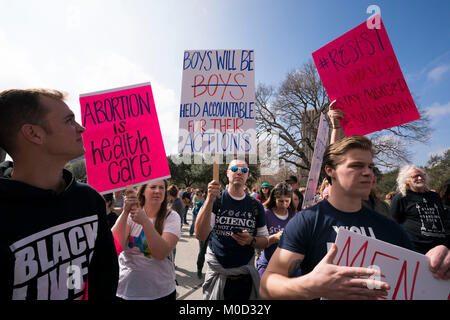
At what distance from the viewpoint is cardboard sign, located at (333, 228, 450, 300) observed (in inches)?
49.8

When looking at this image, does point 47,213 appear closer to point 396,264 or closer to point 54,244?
point 54,244

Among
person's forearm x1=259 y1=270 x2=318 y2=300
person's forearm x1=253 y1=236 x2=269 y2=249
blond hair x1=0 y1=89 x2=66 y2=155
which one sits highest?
blond hair x1=0 y1=89 x2=66 y2=155

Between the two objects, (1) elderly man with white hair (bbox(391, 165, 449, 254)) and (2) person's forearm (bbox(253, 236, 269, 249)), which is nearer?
(2) person's forearm (bbox(253, 236, 269, 249))

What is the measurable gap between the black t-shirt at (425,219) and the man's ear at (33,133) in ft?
15.9

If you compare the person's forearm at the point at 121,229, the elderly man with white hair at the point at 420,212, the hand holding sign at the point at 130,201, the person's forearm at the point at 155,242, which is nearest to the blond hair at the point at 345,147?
the person's forearm at the point at 155,242

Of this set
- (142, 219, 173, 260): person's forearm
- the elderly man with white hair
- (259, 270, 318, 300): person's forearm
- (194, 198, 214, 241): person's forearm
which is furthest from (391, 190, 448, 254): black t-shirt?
(142, 219, 173, 260): person's forearm

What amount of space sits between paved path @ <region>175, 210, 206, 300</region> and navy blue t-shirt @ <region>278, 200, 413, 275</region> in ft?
11.0

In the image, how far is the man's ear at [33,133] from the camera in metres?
1.24

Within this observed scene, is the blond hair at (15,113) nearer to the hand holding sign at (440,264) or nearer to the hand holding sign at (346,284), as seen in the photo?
the hand holding sign at (346,284)

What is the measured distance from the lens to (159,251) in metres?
2.11

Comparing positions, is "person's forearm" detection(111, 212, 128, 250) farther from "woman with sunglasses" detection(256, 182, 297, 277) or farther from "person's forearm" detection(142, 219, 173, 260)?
"woman with sunglasses" detection(256, 182, 297, 277)

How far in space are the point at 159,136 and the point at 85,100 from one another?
79 centimetres

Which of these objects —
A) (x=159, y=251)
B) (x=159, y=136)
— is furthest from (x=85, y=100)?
(x=159, y=251)
